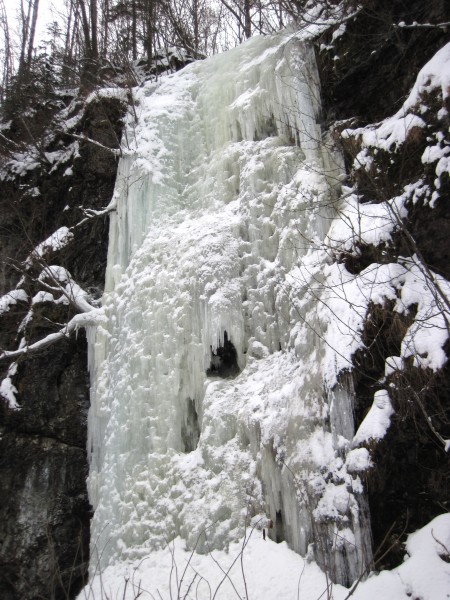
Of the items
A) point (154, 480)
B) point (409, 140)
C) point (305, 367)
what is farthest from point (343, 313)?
point (154, 480)

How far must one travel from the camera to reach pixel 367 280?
423cm

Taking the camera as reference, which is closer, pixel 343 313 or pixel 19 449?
pixel 343 313

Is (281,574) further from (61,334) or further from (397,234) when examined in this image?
(61,334)

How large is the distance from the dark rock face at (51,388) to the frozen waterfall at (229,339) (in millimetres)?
658

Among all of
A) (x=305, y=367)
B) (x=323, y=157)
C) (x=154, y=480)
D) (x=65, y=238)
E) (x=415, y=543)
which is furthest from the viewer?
(x=65, y=238)

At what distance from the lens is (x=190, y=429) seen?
17.5ft

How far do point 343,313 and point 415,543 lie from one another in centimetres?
178

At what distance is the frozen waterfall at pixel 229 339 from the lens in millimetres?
4121

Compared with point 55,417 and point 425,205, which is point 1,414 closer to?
point 55,417

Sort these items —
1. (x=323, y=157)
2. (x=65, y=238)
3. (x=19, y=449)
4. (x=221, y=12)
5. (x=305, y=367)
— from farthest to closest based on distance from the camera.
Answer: (x=221, y=12)
(x=65, y=238)
(x=19, y=449)
(x=323, y=157)
(x=305, y=367)

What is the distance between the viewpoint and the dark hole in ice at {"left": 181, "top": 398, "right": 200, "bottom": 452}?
528cm

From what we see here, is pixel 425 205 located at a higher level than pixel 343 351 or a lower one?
higher

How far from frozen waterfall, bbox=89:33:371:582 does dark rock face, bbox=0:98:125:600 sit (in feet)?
2.16

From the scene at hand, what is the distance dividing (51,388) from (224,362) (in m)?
2.73
